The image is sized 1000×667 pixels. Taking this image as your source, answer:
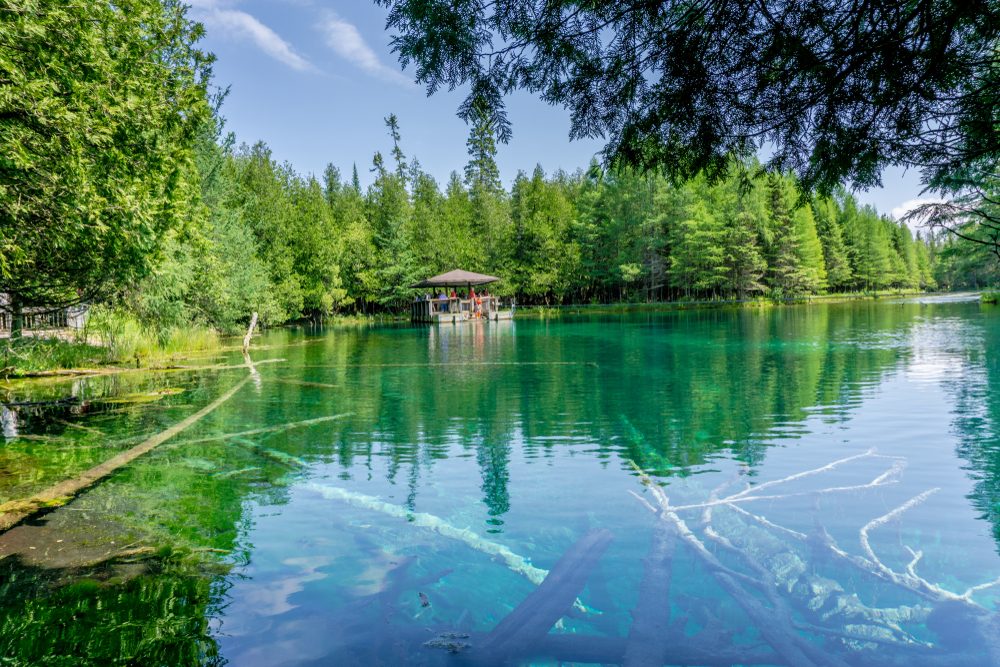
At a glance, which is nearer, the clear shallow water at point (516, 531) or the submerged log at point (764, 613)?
the submerged log at point (764, 613)

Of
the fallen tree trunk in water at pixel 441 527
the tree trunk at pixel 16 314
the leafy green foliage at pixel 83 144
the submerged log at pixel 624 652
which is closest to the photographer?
the submerged log at pixel 624 652

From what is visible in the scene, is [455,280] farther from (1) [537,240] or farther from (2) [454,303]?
(1) [537,240]

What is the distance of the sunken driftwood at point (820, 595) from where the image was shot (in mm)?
4258

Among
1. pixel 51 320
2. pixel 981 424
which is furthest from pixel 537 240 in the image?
pixel 981 424

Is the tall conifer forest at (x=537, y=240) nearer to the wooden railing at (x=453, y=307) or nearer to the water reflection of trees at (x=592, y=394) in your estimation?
the wooden railing at (x=453, y=307)

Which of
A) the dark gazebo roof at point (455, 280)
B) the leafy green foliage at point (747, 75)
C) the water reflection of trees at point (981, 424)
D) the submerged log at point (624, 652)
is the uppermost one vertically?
the dark gazebo roof at point (455, 280)

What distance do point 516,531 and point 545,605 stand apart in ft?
5.13

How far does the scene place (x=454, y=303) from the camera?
49.9 metres

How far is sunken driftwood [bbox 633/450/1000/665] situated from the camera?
168 inches

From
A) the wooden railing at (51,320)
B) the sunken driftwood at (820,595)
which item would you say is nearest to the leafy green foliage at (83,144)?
the wooden railing at (51,320)

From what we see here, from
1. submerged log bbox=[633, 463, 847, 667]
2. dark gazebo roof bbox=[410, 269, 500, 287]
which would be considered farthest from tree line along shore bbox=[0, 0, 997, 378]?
dark gazebo roof bbox=[410, 269, 500, 287]

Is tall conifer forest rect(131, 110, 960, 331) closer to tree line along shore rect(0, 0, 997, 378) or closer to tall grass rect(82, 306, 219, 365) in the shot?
tree line along shore rect(0, 0, 997, 378)

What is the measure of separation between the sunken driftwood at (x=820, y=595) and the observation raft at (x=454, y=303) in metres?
40.0

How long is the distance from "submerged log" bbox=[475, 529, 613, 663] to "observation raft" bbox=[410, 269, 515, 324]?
40.4 meters
